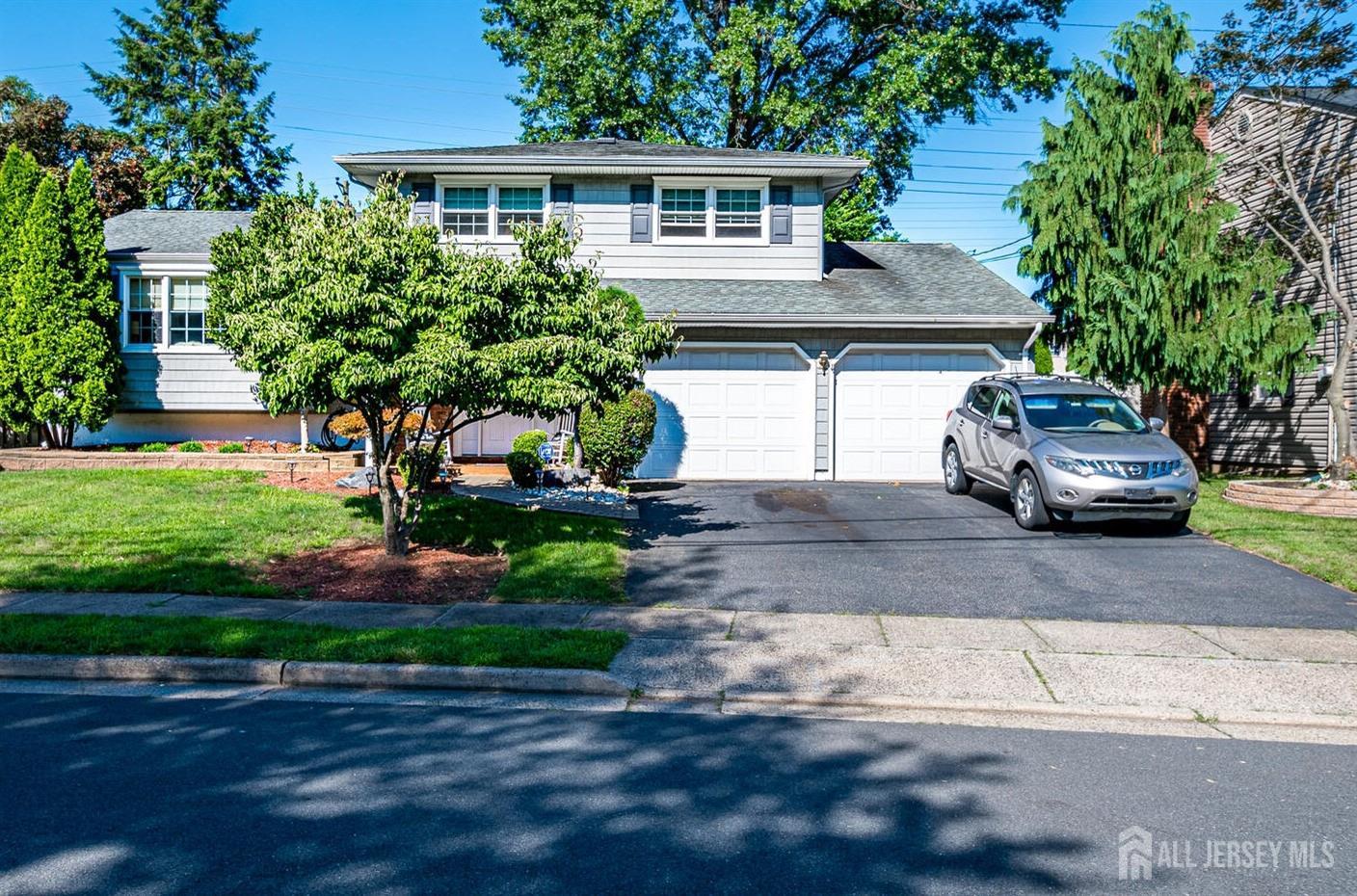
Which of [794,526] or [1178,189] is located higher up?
[1178,189]

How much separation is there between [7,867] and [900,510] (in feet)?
36.7

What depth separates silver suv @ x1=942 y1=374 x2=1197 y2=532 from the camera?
1129 centimetres

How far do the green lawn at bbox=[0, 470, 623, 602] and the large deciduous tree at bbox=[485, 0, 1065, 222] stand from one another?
17555 millimetres

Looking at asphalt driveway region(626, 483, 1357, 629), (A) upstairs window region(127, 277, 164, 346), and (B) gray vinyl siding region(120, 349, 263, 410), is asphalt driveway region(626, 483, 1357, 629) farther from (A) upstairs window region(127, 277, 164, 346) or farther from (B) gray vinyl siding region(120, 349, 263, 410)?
(A) upstairs window region(127, 277, 164, 346)

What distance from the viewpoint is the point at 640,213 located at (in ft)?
59.9

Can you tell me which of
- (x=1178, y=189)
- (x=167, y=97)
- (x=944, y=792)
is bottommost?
(x=944, y=792)

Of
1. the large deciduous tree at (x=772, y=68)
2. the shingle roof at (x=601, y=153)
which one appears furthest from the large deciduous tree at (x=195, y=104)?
the shingle roof at (x=601, y=153)

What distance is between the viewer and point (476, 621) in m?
8.02

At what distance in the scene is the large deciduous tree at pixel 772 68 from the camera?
2639 cm

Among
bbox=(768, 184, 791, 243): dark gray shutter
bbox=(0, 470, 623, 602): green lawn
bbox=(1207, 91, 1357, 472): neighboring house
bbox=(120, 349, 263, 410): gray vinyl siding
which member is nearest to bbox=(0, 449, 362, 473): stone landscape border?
bbox=(0, 470, 623, 602): green lawn

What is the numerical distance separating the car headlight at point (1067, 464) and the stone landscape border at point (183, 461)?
10645 mm

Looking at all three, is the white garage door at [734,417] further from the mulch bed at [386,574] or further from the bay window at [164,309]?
the bay window at [164,309]

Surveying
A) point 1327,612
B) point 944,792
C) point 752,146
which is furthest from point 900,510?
point 752,146

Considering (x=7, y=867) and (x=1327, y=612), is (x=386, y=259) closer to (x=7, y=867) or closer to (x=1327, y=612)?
(x=7, y=867)
